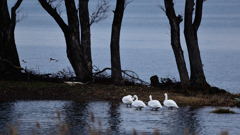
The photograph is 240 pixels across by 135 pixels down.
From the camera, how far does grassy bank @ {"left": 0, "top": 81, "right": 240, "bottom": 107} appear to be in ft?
59.3

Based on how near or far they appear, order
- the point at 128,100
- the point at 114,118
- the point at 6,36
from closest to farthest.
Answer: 1. the point at 114,118
2. the point at 128,100
3. the point at 6,36

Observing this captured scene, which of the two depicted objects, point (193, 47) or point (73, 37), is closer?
point (193, 47)

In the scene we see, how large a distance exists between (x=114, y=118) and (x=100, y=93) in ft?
17.4

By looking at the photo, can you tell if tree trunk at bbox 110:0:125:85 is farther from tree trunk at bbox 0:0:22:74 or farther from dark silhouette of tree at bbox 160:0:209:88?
tree trunk at bbox 0:0:22:74

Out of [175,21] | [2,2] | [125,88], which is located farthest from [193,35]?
[2,2]

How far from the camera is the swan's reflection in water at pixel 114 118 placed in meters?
12.3

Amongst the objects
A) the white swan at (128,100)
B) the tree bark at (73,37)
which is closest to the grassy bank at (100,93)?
the white swan at (128,100)

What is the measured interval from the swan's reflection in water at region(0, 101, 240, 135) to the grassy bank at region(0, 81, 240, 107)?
1.36 meters

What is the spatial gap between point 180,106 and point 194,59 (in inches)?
180

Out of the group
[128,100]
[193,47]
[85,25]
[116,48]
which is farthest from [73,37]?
[128,100]

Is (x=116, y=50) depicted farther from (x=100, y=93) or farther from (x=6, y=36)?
(x=6, y=36)

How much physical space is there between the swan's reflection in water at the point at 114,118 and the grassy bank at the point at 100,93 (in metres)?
1.36

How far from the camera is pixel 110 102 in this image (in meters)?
17.7

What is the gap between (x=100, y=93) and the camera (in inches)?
755
